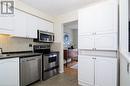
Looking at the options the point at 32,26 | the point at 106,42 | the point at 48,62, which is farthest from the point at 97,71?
the point at 32,26

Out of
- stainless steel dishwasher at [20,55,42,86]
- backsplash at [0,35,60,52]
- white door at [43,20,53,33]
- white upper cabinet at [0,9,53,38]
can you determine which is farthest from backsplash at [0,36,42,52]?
white door at [43,20,53,33]

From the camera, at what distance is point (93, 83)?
2.68 m


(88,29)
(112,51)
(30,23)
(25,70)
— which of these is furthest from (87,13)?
(25,70)

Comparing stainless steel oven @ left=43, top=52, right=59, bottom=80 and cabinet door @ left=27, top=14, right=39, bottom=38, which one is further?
stainless steel oven @ left=43, top=52, right=59, bottom=80

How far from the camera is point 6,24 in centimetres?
256

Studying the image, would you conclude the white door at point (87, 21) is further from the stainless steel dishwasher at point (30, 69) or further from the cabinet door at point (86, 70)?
the stainless steel dishwasher at point (30, 69)

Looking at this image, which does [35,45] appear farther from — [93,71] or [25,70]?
[93,71]

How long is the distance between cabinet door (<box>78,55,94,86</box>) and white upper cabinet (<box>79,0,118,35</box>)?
0.77 m

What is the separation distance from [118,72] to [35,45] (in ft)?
9.52

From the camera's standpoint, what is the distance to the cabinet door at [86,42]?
2.75 meters

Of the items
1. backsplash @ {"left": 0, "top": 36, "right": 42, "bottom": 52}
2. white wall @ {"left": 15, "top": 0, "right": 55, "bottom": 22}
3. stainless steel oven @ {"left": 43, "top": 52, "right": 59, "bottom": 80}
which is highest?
white wall @ {"left": 15, "top": 0, "right": 55, "bottom": 22}

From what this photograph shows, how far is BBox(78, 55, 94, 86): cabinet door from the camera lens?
8.96 ft

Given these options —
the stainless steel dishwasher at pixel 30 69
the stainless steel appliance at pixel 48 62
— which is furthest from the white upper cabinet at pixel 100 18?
the stainless steel dishwasher at pixel 30 69

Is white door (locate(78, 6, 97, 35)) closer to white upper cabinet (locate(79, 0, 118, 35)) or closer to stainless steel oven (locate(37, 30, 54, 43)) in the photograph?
white upper cabinet (locate(79, 0, 118, 35))
